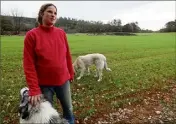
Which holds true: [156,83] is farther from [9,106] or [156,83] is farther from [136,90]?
[9,106]

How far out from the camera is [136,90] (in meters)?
10.6

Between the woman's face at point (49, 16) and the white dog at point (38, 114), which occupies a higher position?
the woman's face at point (49, 16)

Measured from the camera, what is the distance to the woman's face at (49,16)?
4.55 m

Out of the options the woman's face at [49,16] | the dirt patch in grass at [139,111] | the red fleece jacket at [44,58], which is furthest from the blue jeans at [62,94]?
the dirt patch in grass at [139,111]

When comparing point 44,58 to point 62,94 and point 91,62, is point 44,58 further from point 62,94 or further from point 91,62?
point 91,62

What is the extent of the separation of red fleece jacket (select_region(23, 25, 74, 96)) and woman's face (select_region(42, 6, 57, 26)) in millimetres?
107

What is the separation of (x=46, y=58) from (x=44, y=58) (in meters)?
0.03

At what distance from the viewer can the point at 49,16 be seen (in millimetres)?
4562

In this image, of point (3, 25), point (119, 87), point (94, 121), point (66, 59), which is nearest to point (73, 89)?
point (119, 87)

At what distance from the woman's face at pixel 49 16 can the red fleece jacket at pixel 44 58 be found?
107mm

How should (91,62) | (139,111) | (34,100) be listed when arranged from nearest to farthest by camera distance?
1. (34,100)
2. (139,111)
3. (91,62)

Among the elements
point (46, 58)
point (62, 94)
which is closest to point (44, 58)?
point (46, 58)

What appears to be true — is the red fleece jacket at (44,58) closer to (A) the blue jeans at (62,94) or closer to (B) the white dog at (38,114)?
(A) the blue jeans at (62,94)

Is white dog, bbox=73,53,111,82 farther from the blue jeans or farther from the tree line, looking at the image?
the tree line
